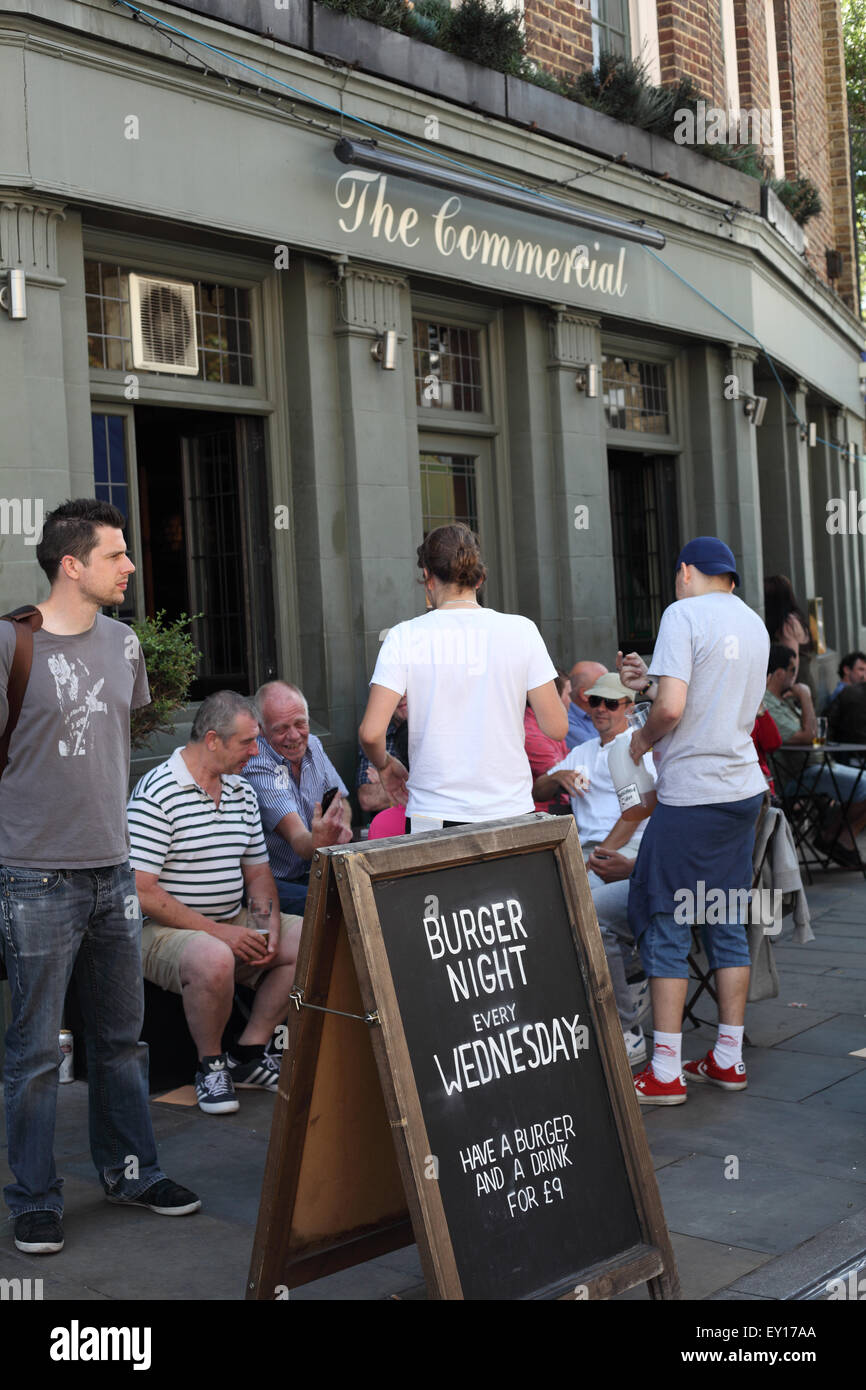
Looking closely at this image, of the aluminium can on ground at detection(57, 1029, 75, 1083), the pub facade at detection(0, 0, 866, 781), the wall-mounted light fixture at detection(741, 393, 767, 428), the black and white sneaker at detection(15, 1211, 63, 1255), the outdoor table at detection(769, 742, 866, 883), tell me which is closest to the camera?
the black and white sneaker at detection(15, 1211, 63, 1255)

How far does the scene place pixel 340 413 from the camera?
876 cm

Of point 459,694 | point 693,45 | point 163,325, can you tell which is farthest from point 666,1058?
point 693,45

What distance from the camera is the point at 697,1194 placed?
450 centimetres

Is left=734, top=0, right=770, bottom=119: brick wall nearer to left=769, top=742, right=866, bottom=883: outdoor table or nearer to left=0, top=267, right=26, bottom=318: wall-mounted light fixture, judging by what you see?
left=769, top=742, right=866, bottom=883: outdoor table

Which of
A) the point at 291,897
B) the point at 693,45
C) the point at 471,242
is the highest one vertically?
the point at 693,45

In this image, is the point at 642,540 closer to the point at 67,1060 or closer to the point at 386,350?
the point at 386,350

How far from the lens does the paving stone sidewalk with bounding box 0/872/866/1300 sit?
3.94 metres

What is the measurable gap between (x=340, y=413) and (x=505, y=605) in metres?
2.32

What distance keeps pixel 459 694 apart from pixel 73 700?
1.20 metres

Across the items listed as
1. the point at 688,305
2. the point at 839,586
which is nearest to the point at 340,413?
the point at 688,305

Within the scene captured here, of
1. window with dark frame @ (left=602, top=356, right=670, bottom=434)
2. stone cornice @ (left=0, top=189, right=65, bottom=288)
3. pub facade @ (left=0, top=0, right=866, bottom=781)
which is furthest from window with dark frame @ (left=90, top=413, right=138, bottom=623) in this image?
window with dark frame @ (left=602, top=356, right=670, bottom=434)

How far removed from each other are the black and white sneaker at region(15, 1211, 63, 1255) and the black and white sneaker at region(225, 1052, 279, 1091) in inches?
62.5

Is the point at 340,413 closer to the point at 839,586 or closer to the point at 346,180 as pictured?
the point at 346,180

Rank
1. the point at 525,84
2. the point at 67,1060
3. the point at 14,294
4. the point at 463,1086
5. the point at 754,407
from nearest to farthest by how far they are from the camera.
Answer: the point at 463,1086, the point at 67,1060, the point at 14,294, the point at 525,84, the point at 754,407
